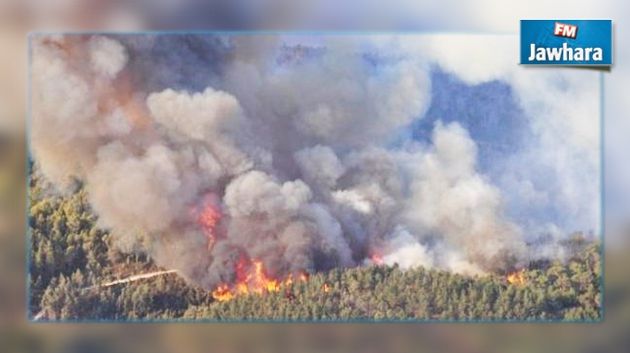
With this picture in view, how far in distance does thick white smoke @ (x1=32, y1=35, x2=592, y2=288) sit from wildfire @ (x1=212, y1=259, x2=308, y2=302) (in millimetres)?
47

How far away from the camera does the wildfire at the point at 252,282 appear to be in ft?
20.0

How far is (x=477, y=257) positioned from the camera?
609 cm

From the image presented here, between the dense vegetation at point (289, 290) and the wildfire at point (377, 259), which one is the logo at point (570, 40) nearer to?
the dense vegetation at point (289, 290)

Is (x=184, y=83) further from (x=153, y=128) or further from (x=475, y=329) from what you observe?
(x=475, y=329)

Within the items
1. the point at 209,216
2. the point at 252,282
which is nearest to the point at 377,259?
the point at 252,282

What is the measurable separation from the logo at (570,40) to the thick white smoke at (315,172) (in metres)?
0.60

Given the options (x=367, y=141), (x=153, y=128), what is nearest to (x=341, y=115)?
(x=367, y=141)

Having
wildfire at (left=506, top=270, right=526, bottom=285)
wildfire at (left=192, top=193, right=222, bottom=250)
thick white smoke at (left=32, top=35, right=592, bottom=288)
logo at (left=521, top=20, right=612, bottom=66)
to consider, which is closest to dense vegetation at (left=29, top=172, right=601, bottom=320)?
wildfire at (left=506, top=270, right=526, bottom=285)

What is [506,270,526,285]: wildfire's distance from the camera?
6.10m

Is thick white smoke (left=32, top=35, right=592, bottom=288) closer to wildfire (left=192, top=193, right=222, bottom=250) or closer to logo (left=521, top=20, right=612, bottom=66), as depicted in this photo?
wildfire (left=192, top=193, right=222, bottom=250)

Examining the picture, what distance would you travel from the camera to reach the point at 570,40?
605cm

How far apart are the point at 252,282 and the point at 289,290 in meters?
0.21

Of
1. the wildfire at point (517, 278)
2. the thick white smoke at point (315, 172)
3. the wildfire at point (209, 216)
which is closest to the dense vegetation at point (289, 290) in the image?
the wildfire at point (517, 278)

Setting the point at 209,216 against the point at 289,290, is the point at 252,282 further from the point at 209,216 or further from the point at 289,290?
the point at 209,216
